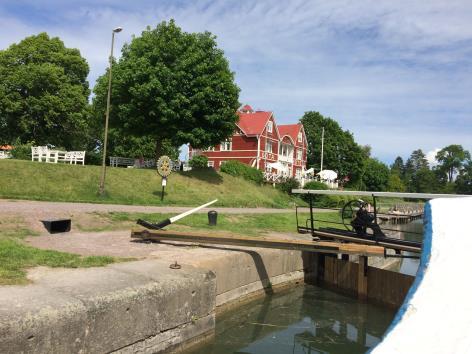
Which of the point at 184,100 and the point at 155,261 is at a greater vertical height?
the point at 184,100

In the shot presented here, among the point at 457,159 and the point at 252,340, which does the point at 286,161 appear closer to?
the point at 252,340

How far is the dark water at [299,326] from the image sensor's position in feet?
27.4

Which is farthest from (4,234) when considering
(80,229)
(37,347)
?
(37,347)

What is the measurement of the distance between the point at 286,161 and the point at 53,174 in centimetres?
4118

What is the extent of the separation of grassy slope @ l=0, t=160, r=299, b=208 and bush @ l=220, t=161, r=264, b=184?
263 centimetres

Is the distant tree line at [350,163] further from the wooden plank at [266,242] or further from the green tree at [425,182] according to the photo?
the wooden plank at [266,242]

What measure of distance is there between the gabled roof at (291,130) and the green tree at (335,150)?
824 centimetres

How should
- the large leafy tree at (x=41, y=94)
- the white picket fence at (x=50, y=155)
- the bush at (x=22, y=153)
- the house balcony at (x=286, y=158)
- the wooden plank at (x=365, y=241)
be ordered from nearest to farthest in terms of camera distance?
the wooden plank at (x=365, y=241) → the white picket fence at (x=50, y=155) → the bush at (x=22, y=153) → the large leafy tree at (x=41, y=94) → the house balcony at (x=286, y=158)

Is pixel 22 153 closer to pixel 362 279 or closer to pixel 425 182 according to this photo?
pixel 362 279

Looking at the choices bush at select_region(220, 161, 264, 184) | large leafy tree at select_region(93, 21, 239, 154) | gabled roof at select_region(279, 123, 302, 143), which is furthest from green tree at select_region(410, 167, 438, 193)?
large leafy tree at select_region(93, 21, 239, 154)

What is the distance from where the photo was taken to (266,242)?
10500 mm

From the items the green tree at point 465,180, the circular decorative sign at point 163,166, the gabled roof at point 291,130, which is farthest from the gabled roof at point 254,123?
the green tree at point 465,180

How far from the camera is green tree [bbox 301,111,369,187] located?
72.2 metres

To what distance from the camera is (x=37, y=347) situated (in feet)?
16.2
